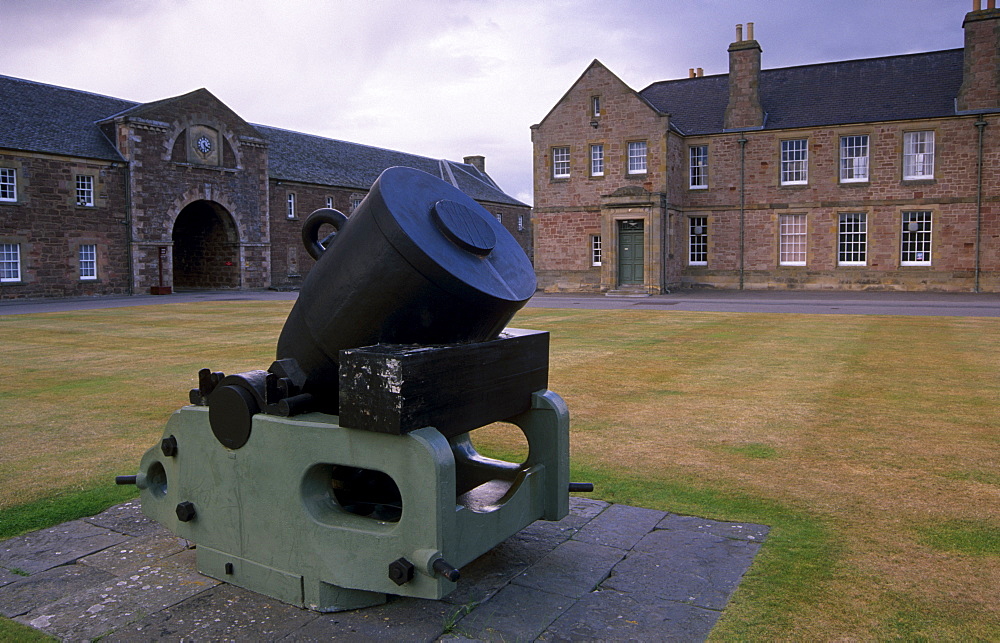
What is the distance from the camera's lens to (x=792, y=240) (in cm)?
3139

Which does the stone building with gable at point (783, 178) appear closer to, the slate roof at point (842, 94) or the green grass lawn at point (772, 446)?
the slate roof at point (842, 94)

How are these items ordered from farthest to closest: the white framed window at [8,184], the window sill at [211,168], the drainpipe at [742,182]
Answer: the window sill at [211,168]
the drainpipe at [742,182]
the white framed window at [8,184]

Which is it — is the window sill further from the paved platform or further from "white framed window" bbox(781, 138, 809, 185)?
the paved platform

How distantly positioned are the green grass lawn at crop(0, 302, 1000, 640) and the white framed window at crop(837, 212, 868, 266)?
18.5 metres

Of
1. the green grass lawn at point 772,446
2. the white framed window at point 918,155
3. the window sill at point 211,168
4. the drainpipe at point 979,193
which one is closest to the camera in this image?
the green grass lawn at point 772,446

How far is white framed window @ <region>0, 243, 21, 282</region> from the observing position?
27719 millimetres

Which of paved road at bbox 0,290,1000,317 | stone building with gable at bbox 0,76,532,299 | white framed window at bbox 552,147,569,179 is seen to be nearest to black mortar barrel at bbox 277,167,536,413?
paved road at bbox 0,290,1000,317

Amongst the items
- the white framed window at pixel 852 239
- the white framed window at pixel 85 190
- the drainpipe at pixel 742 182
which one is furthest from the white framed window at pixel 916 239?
the white framed window at pixel 85 190

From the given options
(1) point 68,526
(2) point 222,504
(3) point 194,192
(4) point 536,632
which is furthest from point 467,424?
(3) point 194,192

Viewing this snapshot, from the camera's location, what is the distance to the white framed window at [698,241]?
3275cm

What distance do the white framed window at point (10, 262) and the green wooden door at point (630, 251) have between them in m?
22.8

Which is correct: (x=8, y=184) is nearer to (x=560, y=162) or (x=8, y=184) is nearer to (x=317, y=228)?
(x=560, y=162)

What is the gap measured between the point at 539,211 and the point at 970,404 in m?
27.3

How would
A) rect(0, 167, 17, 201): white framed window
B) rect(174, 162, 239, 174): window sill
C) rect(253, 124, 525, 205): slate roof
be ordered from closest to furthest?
rect(0, 167, 17, 201): white framed window
rect(174, 162, 239, 174): window sill
rect(253, 124, 525, 205): slate roof
